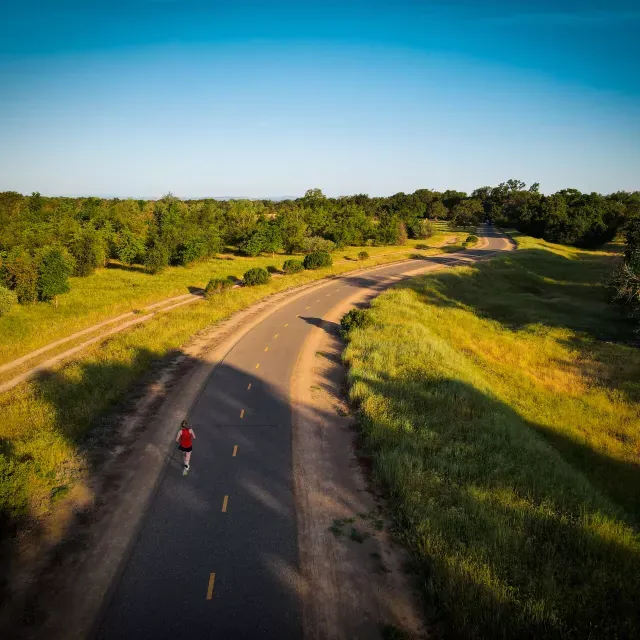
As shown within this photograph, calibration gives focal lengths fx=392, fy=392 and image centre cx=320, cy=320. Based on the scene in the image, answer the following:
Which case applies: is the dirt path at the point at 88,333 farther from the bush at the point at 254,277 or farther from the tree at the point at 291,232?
the tree at the point at 291,232

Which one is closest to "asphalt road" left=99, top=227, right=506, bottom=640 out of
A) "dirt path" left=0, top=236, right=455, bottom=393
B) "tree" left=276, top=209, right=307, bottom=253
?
"dirt path" left=0, top=236, right=455, bottom=393

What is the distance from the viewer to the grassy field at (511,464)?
355 inches

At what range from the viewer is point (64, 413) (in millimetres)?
17531

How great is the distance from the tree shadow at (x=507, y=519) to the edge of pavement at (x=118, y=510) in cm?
797

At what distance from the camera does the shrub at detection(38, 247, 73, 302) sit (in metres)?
41.5

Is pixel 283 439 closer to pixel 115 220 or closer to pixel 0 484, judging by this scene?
pixel 0 484

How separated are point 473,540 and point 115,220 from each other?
3151 inches

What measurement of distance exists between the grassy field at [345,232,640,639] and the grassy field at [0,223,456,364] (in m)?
25.0

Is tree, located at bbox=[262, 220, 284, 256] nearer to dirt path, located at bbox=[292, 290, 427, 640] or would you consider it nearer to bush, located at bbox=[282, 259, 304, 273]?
bush, located at bbox=[282, 259, 304, 273]

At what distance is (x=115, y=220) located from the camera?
242 feet

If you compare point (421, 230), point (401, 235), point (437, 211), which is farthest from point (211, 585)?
point (437, 211)

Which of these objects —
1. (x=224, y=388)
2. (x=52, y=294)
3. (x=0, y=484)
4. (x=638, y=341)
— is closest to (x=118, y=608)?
(x=0, y=484)

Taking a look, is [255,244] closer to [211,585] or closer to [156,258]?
[156,258]

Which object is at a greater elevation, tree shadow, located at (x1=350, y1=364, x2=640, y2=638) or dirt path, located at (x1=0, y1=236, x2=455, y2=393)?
dirt path, located at (x1=0, y1=236, x2=455, y2=393)
